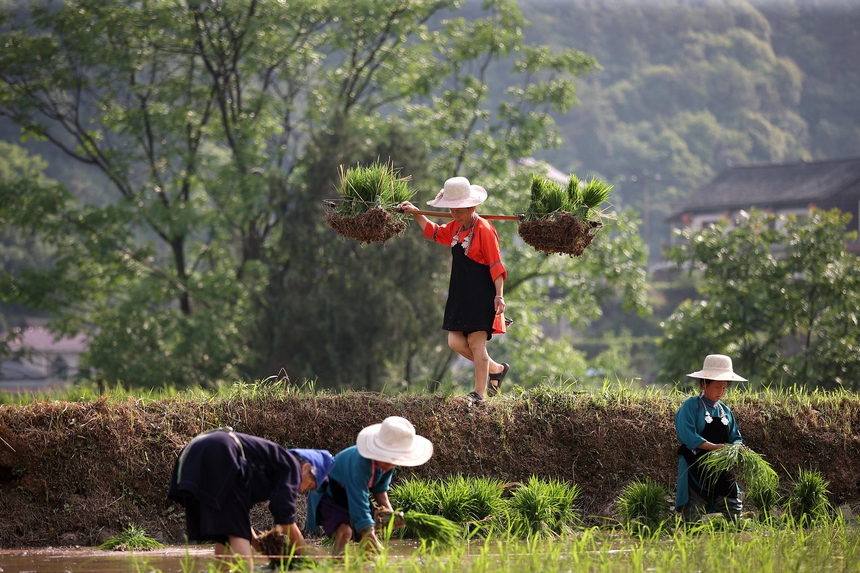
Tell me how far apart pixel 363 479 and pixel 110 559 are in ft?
7.16

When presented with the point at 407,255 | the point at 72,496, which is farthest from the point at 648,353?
the point at 72,496

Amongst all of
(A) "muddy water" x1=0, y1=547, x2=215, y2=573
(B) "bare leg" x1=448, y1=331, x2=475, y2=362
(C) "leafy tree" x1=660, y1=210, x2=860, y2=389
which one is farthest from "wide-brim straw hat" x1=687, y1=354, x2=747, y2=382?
(C) "leafy tree" x1=660, y1=210, x2=860, y2=389

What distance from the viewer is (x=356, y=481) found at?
4.78 metres

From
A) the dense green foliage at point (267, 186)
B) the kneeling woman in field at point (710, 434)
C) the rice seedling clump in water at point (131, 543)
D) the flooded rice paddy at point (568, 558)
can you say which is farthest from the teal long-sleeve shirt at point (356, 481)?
the dense green foliage at point (267, 186)

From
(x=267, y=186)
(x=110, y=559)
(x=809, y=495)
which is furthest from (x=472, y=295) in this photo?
(x=267, y=186)

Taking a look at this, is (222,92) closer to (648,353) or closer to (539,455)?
(539,455)

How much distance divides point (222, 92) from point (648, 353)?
28.0 metres

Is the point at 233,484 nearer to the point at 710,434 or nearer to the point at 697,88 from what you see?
the point at 710,434

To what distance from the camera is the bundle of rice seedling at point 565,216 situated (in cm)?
710

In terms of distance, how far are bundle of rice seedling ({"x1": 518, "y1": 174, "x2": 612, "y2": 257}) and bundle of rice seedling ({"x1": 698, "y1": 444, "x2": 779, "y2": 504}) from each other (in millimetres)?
2265

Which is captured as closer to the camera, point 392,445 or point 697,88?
point 392,445

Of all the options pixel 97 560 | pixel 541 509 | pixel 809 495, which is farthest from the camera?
pixel 809 495

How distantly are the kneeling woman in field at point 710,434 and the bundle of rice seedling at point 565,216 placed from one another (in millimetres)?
1694

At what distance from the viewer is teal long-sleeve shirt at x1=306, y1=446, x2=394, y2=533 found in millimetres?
4746
